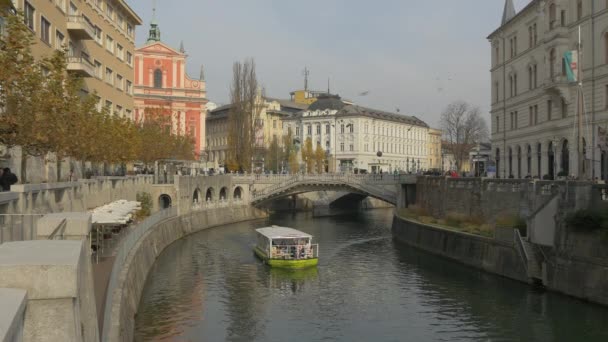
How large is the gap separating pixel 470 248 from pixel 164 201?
127ft

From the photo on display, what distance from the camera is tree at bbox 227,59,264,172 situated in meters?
88.1

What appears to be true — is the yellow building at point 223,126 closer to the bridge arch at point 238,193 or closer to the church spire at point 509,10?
the bridge arch at point 238,193

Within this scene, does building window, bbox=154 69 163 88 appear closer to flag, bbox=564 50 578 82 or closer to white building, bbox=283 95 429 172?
white building, bbox=283 95 429 172

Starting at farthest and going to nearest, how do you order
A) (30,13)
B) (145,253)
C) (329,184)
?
(329,184)
(30,13)
(145,253)

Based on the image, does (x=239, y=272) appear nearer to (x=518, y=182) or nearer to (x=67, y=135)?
(x=67, y=135)

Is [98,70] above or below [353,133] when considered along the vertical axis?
above

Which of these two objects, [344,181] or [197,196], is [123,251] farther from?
[344,181]

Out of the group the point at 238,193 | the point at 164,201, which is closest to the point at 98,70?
the point at 164,201

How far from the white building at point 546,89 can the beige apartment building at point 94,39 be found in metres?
37.1

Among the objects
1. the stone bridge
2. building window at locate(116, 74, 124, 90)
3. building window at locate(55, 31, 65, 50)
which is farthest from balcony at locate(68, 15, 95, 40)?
the stone bridge

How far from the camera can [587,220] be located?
32500 mm

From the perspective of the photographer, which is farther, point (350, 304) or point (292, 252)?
point (292, 252)

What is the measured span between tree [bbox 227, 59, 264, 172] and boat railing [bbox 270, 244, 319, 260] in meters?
44.7

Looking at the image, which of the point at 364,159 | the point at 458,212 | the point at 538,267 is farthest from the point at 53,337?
the point at 364,159
